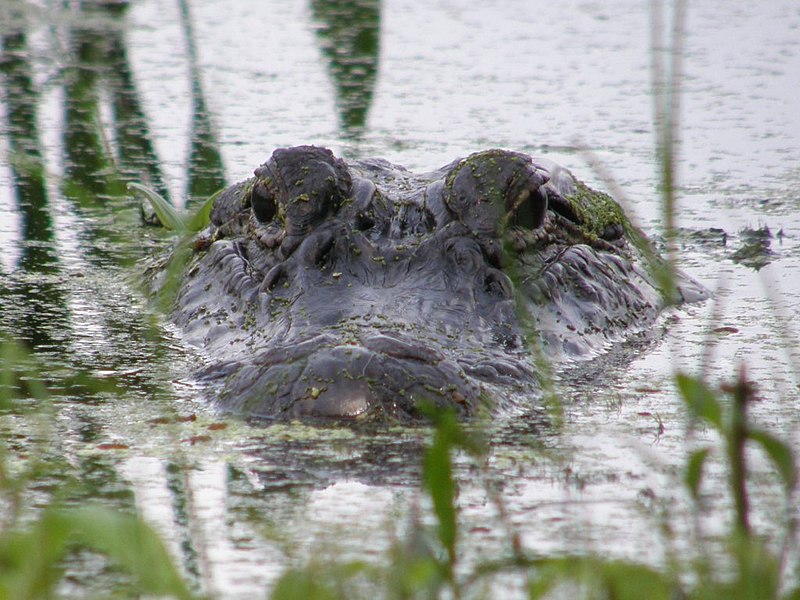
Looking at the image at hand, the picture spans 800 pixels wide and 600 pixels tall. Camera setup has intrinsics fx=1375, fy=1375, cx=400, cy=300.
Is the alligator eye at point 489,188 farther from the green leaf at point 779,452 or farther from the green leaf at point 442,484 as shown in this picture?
the green leaf at point 779,452

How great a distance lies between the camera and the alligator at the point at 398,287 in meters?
3.75

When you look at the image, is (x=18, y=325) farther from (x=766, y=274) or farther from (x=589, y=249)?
(x=766, y=274)

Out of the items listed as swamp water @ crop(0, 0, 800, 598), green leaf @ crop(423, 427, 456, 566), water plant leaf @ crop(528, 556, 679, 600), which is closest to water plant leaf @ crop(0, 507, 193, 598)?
swamp water @ crop(0, 0, 800, 598)

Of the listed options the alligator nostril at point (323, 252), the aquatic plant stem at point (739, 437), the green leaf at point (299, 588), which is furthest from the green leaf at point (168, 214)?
the aquatic plant stem at point (739, 437)

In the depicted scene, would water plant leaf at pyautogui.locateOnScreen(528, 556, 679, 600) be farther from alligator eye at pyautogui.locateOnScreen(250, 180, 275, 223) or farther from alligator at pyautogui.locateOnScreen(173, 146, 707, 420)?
alligator eye at pyautogui.locateOnScreen(250, 180, 275, 223)

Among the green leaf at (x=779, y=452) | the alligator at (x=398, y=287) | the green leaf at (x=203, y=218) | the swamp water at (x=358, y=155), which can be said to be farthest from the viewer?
the green leaf at (x=203, y=218)

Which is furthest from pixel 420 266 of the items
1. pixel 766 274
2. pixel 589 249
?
pixel 766 274

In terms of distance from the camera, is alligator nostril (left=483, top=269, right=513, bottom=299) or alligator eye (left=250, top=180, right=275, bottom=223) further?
alligator eye (left=250, top=180, right=275, bottom=223)

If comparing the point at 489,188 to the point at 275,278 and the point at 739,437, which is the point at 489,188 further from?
the point at 739,437

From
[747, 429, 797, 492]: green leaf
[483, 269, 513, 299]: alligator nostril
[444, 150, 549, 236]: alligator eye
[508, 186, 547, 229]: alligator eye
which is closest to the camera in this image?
[747, 429, 797, 492]: green leaf

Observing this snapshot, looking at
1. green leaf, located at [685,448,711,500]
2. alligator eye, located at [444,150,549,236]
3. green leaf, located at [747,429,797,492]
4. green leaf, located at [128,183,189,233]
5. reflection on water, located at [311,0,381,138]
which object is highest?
green leaf, located at [747,429,797,492]

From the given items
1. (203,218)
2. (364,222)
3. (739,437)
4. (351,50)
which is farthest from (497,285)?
(351,50)

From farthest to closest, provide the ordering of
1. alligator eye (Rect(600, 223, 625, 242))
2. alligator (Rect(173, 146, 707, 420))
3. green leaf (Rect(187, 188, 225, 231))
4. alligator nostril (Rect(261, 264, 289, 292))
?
green leaf (Rect(187, 188, 225, 231)) < alligator eye (Rect(600, 223, 625, 242)) < alligator nostril (Rect(261, 264, 289, 292)) < alligator (Rect(173, 146, 707, 420))

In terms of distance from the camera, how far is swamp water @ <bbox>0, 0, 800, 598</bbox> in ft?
9.84
